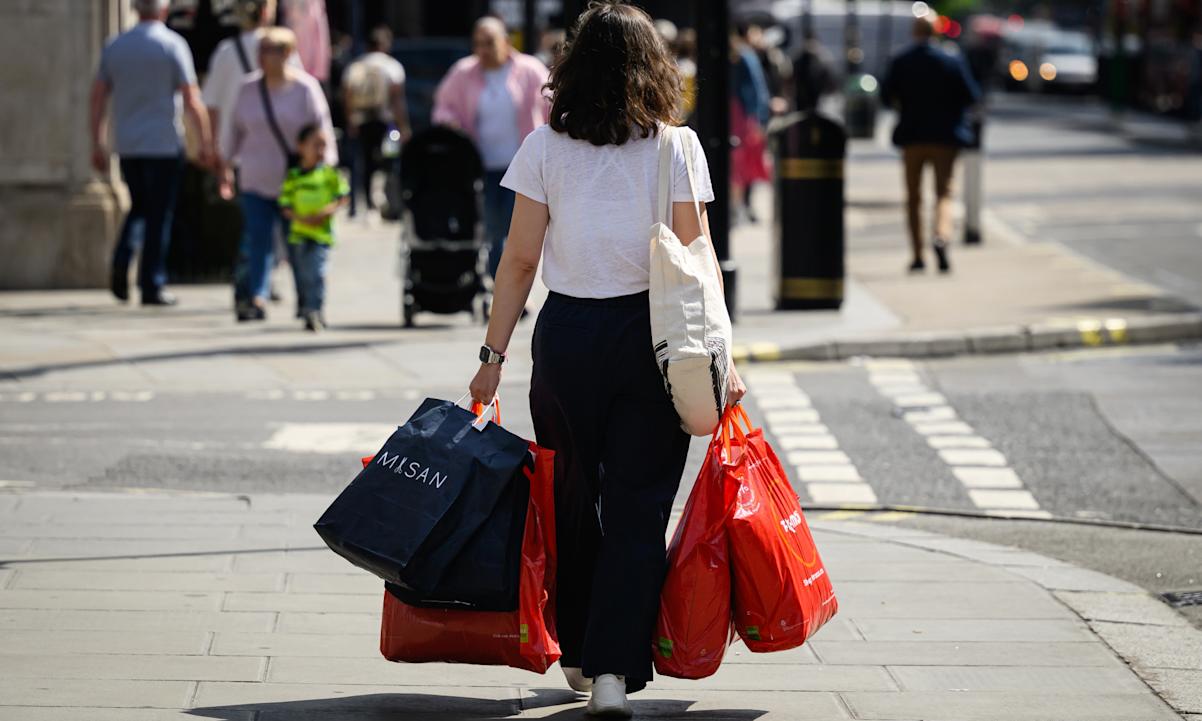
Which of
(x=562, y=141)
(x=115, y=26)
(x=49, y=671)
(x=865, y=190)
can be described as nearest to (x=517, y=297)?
(x=562, y=141)

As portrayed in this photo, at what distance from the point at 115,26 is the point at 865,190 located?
44.8 ft

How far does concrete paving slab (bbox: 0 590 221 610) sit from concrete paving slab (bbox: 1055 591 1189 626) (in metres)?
2.61

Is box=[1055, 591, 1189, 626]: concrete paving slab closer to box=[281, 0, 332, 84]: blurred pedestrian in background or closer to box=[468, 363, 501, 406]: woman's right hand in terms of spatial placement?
box=[468, 363, 501, 406]: woman's right hand

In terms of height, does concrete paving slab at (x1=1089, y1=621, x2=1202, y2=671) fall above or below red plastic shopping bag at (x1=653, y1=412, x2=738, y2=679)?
below

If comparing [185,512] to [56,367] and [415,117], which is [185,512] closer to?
[56,367]

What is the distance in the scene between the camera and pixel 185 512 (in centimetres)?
742

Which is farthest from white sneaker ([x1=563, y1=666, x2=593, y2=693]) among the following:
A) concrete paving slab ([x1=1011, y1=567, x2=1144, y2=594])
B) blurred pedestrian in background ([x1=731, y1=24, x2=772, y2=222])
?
blurred pedestrian in background ([x1=731, y1=24, x2=772, y2=222])

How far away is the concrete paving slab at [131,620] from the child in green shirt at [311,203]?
637cm

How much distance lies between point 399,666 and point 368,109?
15460 millimetres

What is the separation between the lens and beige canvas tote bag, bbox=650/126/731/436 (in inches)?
189

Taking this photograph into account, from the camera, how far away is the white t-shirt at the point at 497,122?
12.8 metres

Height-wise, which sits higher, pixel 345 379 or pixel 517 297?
pixel 517 297

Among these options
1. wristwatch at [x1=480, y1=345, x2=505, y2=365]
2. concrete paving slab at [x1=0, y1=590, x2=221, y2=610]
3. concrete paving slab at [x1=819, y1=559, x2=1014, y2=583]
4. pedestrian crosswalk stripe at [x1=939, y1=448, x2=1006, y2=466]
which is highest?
wristwatch at [x1=480, y1=345, x2=505, y2=365]

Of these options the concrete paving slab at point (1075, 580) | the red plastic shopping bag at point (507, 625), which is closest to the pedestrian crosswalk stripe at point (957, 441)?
the concrete paving slab at point (1075, 580)
